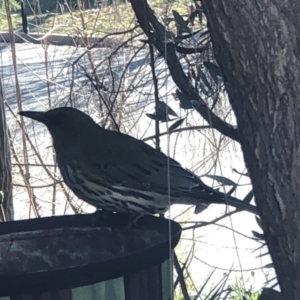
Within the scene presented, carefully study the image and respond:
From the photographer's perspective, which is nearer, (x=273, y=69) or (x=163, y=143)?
(x=273, y=69)

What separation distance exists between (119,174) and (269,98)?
2.43 feet

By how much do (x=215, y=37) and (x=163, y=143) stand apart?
1.84 meters

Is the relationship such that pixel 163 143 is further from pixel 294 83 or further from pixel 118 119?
pixel 294 83

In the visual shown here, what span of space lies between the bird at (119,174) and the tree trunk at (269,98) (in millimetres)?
472

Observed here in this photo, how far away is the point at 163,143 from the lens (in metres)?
3.17

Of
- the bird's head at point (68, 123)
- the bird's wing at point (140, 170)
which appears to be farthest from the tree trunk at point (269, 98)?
the bird's head at point (68, 123)

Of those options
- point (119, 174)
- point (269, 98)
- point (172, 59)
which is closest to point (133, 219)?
point (119, 174)

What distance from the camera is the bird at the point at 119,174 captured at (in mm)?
1969

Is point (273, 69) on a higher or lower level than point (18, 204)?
lower

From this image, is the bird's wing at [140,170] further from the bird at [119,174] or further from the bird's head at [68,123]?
the bird's head at [68,123]

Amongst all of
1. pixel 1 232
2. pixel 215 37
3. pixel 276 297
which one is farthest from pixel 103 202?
pixel 215 37

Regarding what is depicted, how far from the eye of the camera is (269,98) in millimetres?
1324

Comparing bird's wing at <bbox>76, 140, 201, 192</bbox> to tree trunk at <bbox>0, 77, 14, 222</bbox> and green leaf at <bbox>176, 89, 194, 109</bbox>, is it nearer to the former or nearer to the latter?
green leaf at <bbox>176, 89, 194, 109</bbox>

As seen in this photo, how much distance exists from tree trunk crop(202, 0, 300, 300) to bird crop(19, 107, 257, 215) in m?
0.47
